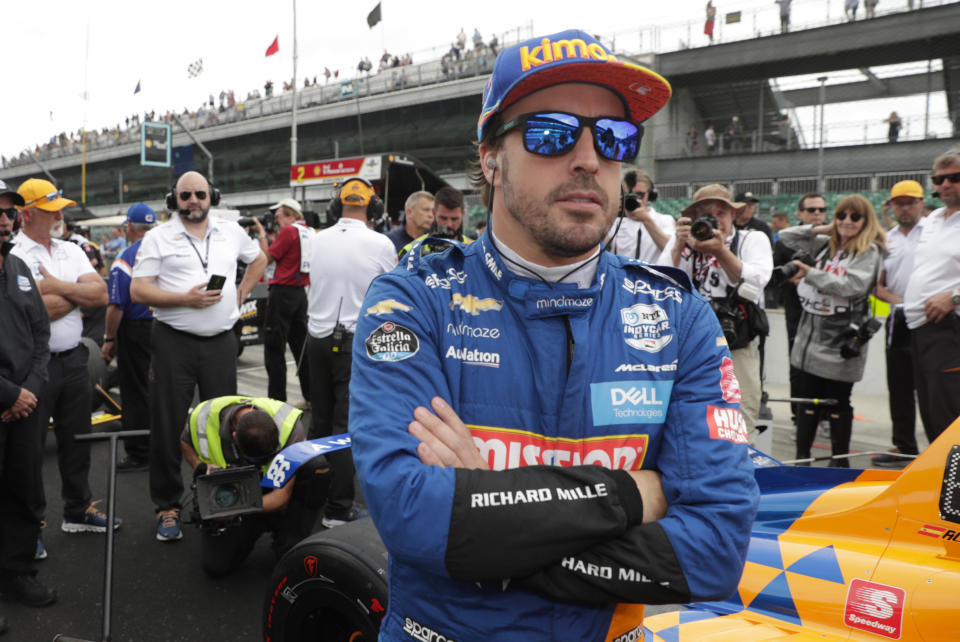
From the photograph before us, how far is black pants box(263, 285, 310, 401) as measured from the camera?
→ 6406 mm

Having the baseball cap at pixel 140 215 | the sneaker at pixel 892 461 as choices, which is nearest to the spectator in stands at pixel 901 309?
the sneaker at pixel 892 461

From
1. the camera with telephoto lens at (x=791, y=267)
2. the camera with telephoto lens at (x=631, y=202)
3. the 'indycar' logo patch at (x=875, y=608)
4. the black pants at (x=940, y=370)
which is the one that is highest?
the camera with telephoto lens at (x=631, y=202)

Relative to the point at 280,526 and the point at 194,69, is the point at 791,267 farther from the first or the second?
the point at 194,69

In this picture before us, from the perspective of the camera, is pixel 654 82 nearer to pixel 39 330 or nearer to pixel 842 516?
pixel 842 516

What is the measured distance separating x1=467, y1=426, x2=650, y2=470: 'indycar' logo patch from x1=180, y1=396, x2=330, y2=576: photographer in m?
2.31

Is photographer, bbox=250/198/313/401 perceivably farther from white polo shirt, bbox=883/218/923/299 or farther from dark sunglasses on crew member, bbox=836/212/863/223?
white polo shirt, bbox=883/218/923/299

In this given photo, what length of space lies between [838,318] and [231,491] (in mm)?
4062

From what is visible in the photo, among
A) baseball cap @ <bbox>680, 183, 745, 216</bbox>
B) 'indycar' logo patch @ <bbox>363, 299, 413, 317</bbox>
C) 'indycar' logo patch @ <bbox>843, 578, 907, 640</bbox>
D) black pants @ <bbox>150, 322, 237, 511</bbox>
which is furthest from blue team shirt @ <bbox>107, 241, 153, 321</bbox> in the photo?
'indycar' logo patch @ <bbox>843, 578, 907, 640</bbox>

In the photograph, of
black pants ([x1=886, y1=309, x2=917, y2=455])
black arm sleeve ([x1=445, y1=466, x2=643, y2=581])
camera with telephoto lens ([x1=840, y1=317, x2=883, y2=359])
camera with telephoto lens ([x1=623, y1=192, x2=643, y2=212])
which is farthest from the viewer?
black pants ([x1=886, y1=309, x2=917, y2=455])

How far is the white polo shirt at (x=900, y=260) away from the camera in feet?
16.9

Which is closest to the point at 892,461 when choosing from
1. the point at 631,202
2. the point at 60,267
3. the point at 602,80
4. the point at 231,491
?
the point at 631,202

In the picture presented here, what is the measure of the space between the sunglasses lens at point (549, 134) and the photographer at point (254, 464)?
2.46 m

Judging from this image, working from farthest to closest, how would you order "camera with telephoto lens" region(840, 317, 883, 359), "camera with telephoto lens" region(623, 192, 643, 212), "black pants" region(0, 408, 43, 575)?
1. "camera with telephoto lens" region(840, 317, 883, 359)
2. "camera with telephoto lens" region(623, 192, 643, 212)
3. "black pants" region(0, 408, 43, 575)

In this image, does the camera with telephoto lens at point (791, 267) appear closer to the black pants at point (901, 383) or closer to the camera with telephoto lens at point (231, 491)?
the black pants at point (901, 383)
